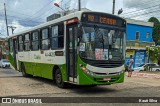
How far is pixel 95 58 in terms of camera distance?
460 inches

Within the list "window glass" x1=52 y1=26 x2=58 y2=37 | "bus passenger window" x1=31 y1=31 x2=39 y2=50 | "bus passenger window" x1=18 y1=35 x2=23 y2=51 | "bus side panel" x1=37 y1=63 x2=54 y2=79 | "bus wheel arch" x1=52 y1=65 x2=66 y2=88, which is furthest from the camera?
"bus passenger window" x1=18 y1=35 x2=23 y2=51

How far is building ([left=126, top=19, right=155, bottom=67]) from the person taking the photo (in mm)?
41812

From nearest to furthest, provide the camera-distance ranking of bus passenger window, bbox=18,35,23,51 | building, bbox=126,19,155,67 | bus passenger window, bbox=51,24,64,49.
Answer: bus passenger window, bbox=51,24,64,49
bus passenger window, bbox=18,35,23,51
building, bbox=126,19,155,67

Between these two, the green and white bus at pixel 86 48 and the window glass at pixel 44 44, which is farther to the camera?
the window glass at pixel 44 44

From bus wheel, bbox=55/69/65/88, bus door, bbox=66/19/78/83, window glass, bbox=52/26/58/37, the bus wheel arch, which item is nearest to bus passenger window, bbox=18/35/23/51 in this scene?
window glass, bbox=52/26/58/37

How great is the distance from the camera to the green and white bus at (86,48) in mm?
11562

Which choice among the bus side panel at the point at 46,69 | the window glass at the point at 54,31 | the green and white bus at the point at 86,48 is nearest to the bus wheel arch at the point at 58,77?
the green and white bus at the point at 86,48

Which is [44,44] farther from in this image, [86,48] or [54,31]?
[86,48]

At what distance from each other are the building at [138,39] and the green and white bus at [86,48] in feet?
93.6

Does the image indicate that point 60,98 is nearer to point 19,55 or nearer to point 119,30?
point 119,30

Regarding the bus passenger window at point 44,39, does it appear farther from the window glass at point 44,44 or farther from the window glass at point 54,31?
the window glass at point 54,31

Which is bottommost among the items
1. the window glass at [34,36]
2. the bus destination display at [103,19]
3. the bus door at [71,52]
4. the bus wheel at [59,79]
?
the bus wheel at [59,79]

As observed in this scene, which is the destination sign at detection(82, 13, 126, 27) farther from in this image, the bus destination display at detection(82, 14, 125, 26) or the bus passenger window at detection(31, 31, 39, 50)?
the bus passenger window at detection(31, 31, 39, 50)

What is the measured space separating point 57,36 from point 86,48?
8.27 ft
